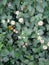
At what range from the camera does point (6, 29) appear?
2.82 metres

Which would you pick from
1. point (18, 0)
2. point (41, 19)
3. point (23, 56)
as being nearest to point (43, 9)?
point (41, 19)

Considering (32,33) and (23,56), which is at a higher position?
(32,33)

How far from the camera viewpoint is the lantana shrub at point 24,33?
2.66 m

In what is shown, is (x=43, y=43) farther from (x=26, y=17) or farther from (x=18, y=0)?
(x=18, y=0)

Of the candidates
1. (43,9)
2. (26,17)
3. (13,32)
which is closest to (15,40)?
(13,32)

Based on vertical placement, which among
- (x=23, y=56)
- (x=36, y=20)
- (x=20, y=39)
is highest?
(x=36, y=20)

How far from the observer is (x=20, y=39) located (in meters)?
2.72

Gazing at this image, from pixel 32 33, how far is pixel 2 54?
38 cm

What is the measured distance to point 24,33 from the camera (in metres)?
2.67

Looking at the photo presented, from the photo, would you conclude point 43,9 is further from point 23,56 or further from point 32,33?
point 23,56

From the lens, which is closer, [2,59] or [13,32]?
[2,59]

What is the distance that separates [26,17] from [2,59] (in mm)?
530

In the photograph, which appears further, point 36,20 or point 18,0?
point 18,0

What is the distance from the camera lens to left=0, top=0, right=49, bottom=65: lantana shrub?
2.66 meters
